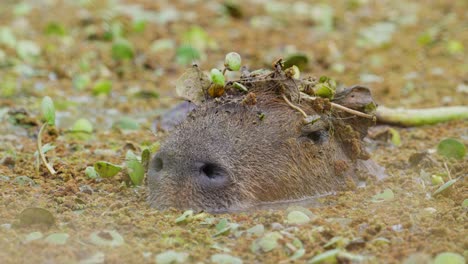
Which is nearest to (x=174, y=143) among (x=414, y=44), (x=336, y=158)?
(x=336, y=158)

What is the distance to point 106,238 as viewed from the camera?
13.8 feet

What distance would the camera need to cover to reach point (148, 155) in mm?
5250

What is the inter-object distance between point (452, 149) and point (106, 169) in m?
2.44

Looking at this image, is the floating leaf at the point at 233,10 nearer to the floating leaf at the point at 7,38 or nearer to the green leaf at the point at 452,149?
the floating leaf at the point at 7,38

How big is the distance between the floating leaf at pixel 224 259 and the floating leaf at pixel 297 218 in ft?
1.92

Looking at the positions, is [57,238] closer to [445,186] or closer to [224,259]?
[224,259]

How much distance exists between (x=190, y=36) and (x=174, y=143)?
6.33m

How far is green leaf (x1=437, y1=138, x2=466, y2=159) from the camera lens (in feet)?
19.7

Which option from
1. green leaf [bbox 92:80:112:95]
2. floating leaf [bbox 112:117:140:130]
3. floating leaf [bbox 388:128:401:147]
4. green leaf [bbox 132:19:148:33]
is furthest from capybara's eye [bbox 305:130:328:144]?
green leaf [bbox 132:19:148:33]

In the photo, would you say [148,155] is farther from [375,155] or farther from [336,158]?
[375,155]

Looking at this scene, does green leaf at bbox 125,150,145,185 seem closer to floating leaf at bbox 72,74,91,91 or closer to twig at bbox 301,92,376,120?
twig at bbox 301,92,376,120

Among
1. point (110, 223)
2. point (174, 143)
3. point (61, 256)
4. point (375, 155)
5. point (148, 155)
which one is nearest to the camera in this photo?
point (61, 256)

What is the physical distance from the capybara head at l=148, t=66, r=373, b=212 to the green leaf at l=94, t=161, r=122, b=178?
1.45ft

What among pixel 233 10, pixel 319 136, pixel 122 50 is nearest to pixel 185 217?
pixel 319 136
